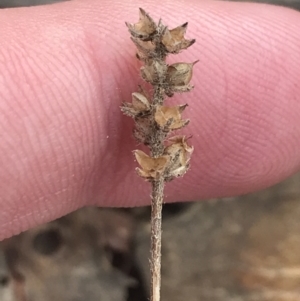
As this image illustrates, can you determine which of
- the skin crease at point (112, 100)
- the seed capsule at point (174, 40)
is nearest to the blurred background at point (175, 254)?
the skin crease at point (112, 100)

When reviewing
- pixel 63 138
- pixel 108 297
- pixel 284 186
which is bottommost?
pixel 108 297

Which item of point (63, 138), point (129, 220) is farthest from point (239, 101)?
point (129, 220)

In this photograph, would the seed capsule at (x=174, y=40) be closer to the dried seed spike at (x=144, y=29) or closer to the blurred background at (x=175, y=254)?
the dried seed spike at (x=144, y=29)

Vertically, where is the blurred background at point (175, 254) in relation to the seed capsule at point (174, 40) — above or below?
below

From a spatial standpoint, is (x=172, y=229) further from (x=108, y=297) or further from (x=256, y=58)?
(x=256, y=58)

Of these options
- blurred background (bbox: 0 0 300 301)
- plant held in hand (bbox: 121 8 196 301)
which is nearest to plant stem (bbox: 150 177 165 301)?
plant held in hand (bbox: 121 8 196 301)

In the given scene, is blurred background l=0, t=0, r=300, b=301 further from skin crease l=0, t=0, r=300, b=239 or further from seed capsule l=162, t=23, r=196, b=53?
seed capsule l=162, t=23, r=196, b=53

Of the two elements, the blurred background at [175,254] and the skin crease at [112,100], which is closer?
the skin crease at [112,100]
